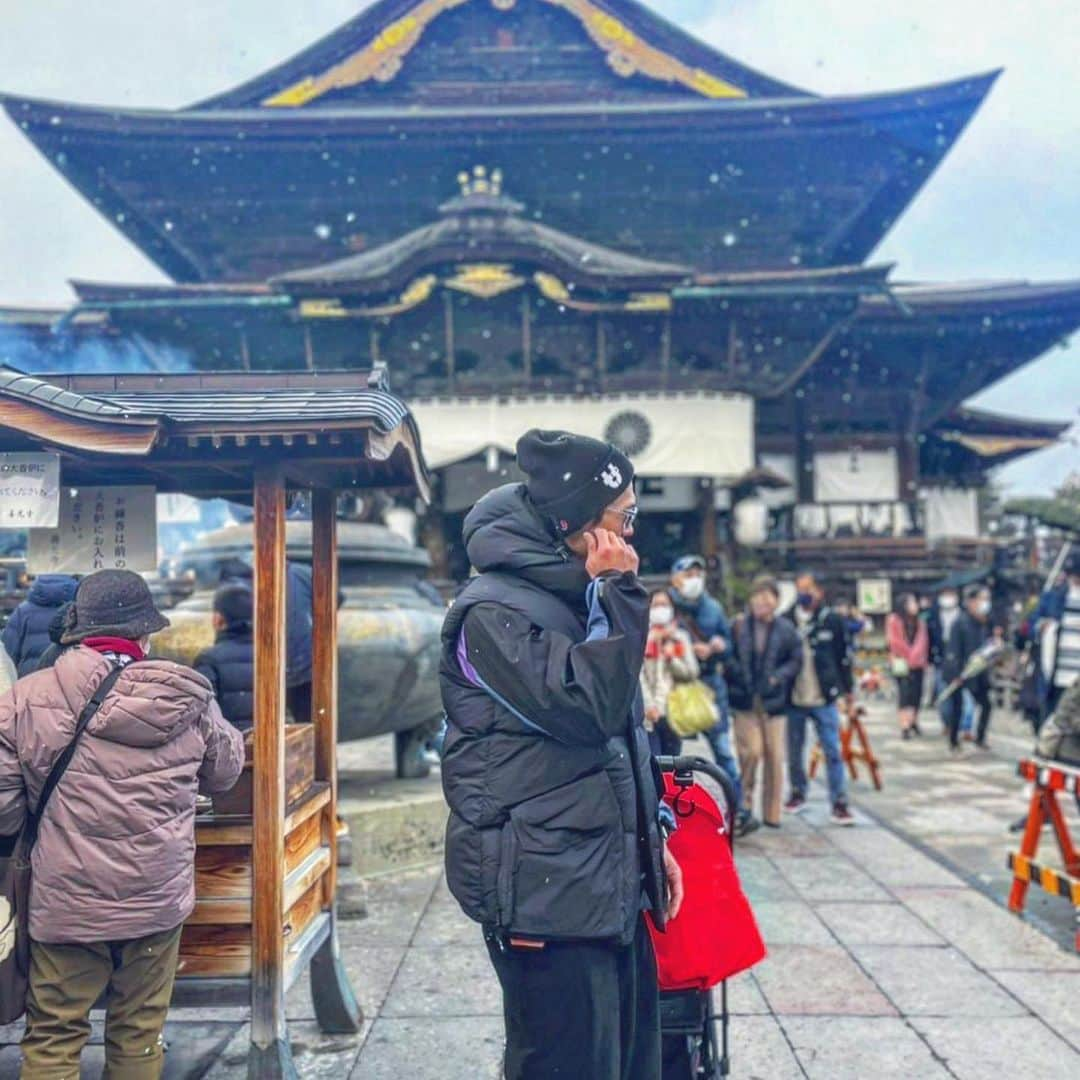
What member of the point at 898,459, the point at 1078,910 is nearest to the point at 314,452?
the point at 1078,910

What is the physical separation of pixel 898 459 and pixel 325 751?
15.4 m

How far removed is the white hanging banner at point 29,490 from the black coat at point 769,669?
5095mm

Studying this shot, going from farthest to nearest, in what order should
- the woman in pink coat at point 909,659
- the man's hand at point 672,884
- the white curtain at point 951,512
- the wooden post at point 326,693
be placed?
the white curtain at point 951,512 → the woman in pink coat at point 909,659 → the wooden post at point 326,693 → the man's hand at point 672,884

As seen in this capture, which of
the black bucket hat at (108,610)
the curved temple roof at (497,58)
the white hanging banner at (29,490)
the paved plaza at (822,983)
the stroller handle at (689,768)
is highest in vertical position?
the curved temple roof at (497,58)

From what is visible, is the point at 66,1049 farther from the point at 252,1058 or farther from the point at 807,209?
the point at 807,209

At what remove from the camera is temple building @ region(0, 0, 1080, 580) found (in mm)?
15258

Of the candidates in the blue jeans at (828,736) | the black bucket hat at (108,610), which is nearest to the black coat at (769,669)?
the blue jeans at (828,736)

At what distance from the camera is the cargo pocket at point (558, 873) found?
2.12m

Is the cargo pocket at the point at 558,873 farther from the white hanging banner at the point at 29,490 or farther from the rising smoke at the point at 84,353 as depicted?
the rising smoke at the point at 84,353

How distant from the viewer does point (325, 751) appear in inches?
157

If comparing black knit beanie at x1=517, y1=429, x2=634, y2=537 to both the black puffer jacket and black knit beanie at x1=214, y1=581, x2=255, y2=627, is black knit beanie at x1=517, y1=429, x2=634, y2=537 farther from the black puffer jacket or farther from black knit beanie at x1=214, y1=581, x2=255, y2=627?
black knit beanie at x1=214, y1=581, x2=255, y2=627

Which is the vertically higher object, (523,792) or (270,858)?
(523,792)

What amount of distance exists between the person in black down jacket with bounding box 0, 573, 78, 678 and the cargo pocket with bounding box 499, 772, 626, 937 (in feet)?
8.68

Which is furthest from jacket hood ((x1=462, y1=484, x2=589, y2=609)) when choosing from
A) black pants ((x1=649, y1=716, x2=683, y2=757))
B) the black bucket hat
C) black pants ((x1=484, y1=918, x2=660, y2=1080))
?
black pants ((x1=649, y1=716, x2=683, y2=757))
